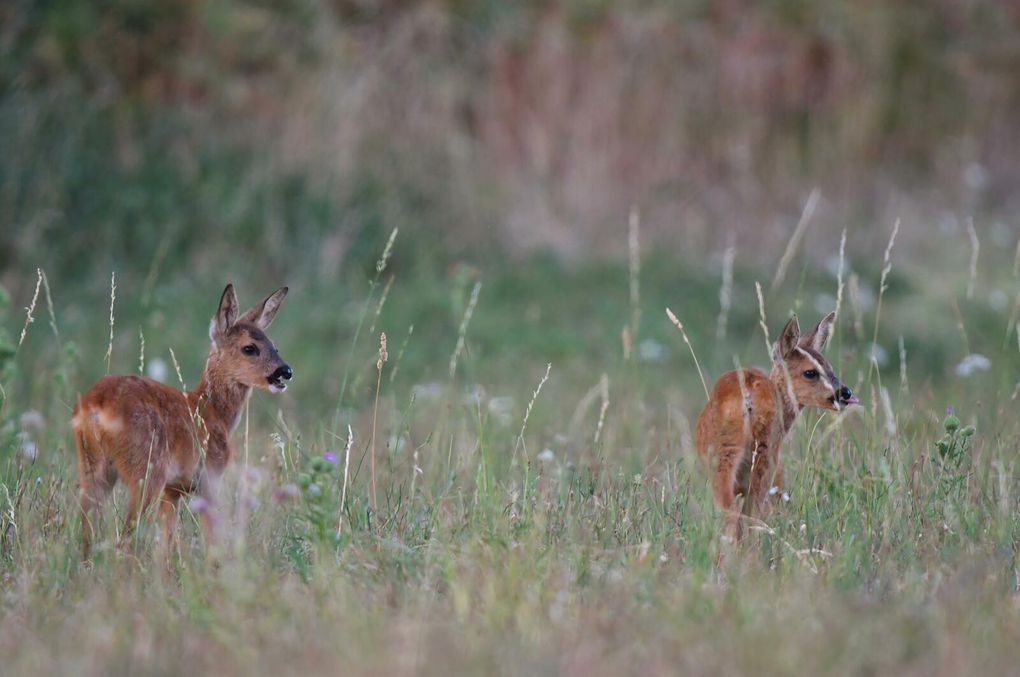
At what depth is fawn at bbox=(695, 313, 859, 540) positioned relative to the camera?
5598 millimetres

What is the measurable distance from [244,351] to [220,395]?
23 cm

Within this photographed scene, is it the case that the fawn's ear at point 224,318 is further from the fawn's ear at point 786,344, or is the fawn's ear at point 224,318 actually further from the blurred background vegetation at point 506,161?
the blurred background vegetation at point 506,161

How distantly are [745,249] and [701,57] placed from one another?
1.90 meters

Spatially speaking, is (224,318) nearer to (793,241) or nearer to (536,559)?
(536,559)

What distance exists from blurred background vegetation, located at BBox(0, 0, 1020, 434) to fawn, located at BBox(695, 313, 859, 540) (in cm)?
449

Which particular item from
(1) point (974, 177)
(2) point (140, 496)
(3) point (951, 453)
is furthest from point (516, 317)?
(3) point (951, 453)

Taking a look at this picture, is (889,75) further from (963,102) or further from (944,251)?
(944,251)

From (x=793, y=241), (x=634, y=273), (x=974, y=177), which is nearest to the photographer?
(x=793, y=241)

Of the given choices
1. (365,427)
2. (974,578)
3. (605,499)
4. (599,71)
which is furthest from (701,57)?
(974,578)

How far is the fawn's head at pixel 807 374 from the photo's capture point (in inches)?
221

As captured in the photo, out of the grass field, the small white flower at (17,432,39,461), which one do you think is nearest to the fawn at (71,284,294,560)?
the grass field

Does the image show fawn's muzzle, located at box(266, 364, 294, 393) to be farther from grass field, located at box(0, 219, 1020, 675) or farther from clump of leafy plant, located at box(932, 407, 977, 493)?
clump of leafy plant, located at box(932, 407, 977, 493)

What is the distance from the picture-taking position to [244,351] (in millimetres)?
6316

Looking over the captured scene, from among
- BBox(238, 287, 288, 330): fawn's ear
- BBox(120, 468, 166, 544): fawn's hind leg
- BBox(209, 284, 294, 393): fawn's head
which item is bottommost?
BBox(120, 468, 166, 544): fawn's hind leg
